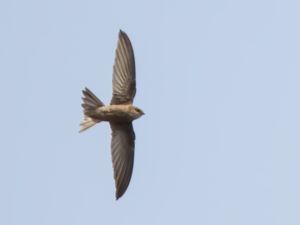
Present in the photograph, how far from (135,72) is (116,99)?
0.50 m

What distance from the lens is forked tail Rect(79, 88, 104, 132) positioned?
14.2 meters

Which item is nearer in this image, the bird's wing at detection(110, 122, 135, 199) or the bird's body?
the bird's body

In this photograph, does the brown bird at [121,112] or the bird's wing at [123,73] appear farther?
the bird's wing at [123,73]

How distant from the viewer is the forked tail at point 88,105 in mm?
14227

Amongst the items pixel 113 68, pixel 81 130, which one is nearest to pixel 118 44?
pixel 113 68

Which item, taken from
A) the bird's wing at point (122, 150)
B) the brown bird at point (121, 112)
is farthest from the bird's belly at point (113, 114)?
the bird's wing at point (122, 150)

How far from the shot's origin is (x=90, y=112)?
14.2 m

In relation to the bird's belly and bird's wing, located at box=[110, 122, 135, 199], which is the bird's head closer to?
the bird's belly

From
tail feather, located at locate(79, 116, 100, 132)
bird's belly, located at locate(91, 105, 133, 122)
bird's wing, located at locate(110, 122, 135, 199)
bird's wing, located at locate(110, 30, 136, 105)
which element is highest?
bird's wing, located at locate(110, 30, 136, 105)

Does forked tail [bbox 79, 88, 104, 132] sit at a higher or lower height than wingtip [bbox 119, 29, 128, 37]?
lower

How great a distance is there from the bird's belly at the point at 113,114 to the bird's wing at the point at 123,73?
0.59ft

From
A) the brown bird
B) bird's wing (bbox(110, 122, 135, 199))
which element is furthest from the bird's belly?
bird's wing (bbox(110, 122, 135, 199))

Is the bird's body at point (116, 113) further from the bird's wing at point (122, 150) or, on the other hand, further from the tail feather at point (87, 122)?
the bird's wing at point (122, 150)

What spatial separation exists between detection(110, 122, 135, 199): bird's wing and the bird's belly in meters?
0.18
